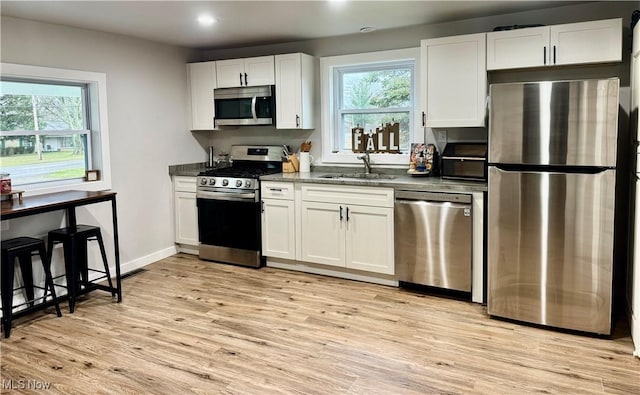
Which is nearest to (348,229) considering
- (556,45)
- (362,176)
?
(362,176)

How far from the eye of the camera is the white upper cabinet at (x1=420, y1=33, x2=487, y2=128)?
371cm

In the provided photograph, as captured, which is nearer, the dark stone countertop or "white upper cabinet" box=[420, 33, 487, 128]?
the dark stone countertop

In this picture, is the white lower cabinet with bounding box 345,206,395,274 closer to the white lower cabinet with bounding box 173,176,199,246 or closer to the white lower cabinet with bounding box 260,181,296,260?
the white lower cabinet with bounding box 260,181,296,260

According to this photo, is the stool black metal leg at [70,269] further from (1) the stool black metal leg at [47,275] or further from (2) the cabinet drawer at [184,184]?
(2) the cabinet drawer at [184,184]

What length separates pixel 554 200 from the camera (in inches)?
120

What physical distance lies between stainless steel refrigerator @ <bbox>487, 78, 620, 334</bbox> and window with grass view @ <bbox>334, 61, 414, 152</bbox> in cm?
136

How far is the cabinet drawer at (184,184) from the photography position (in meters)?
4.97

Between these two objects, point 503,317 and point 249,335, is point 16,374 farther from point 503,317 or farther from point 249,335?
point 503,317

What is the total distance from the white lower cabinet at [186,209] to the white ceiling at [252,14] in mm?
1457

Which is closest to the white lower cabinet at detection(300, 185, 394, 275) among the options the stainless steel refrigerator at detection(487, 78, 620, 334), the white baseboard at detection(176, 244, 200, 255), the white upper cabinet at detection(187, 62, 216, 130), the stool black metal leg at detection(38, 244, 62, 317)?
the stainless steel refrigerator at detection(487, 78, 620, 334)

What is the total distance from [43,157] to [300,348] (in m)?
2.66

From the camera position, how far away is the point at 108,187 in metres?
4.37

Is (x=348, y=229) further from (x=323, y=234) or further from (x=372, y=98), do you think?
(x=372, y=98)

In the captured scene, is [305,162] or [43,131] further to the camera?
[305,162]
